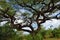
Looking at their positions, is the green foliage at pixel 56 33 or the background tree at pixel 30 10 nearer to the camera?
the background tree at pixel 30 10

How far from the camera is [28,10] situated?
21344mm

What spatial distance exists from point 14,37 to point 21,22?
2.73 metres

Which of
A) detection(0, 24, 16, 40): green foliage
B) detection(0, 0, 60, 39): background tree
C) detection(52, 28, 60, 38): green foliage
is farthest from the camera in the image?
detection(52, 28, 60, 38): green foliage

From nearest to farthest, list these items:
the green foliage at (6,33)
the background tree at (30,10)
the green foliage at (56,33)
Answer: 1. the background tree at (30,10)
2. the green foliage at (6,33)
3. the green foliage at (56,33)

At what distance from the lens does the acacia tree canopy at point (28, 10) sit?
20.6 meters

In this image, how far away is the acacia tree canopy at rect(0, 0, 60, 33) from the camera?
810 inches

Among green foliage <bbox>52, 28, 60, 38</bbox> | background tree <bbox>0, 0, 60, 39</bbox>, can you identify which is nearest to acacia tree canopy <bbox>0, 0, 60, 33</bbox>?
background tree <bbox>0, 0, 60, 39</bbox>

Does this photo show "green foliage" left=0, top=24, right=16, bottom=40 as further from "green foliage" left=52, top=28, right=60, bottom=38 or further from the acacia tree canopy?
"green foliage" left=52, top=28, right=60, bottom=38

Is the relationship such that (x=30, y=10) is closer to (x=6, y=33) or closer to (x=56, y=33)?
(x=6, y=33)

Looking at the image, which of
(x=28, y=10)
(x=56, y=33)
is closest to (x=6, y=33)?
(x=28, y=10)

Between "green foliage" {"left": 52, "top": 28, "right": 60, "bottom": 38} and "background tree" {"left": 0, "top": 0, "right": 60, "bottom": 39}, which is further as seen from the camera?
"green foliage" {"left": 52, "top": 28, "right": 60, "bottom": 38}

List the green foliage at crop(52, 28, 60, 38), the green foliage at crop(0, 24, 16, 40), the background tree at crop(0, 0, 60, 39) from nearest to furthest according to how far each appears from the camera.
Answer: the background tree at crop(0, 0, 60, 39) → the green foliage at crop(0, 24, 16, 40) → the green foliage at crop(52, 28, 60, 38)

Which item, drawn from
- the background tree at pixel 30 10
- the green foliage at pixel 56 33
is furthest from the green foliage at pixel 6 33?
the green foliage at pixel 56 33

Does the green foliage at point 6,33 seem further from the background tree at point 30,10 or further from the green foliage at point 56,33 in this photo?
the green foliage at point 56,33
